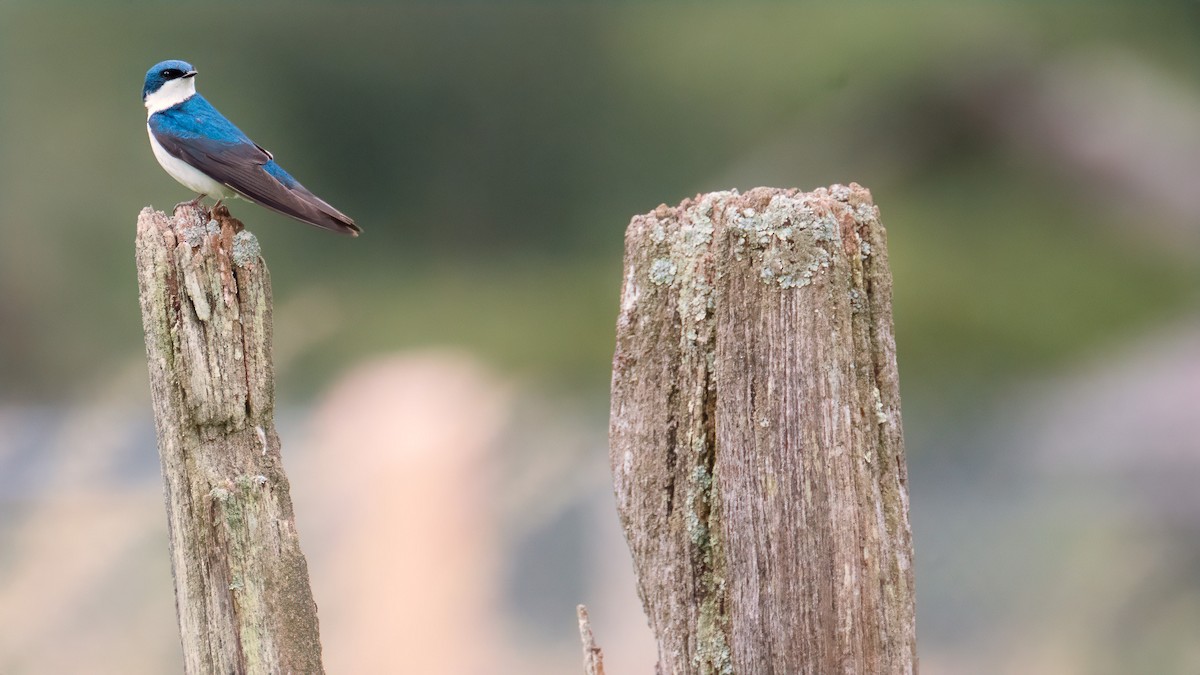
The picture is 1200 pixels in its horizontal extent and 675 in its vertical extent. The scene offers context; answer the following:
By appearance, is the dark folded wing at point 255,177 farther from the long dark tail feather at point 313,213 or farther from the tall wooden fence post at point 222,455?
the tall wooden fence post at point 222,455

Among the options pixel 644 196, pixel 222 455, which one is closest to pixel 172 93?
pixel 222 455

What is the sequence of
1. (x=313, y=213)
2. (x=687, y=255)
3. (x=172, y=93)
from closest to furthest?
(x=687, y=255)
(x=313, y=213)
(x=172, y=93)

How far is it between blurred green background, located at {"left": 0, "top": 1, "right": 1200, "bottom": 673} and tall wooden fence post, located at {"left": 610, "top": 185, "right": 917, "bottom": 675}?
3521mm

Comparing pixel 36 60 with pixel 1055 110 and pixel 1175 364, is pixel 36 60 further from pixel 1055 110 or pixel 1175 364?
pixel 1175 364

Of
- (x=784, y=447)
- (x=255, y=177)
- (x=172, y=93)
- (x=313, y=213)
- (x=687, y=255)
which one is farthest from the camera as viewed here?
(x=172, y=93)

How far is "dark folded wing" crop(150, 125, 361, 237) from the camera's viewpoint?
7.04 ft

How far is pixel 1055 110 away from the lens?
6.71m

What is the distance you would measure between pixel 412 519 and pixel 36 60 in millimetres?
3808

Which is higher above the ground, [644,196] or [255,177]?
[644,196]

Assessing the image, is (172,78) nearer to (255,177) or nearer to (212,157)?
(212,157)

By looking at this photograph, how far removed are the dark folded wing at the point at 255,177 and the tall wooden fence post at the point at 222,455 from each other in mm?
452

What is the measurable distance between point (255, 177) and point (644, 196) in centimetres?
436

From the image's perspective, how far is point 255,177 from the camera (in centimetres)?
226

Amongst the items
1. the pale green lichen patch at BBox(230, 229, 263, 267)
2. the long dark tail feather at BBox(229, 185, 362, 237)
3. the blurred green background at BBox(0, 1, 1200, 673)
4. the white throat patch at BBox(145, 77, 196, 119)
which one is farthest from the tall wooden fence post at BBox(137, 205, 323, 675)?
the blurred green background at BBox(0, 1, 1200, 673)
